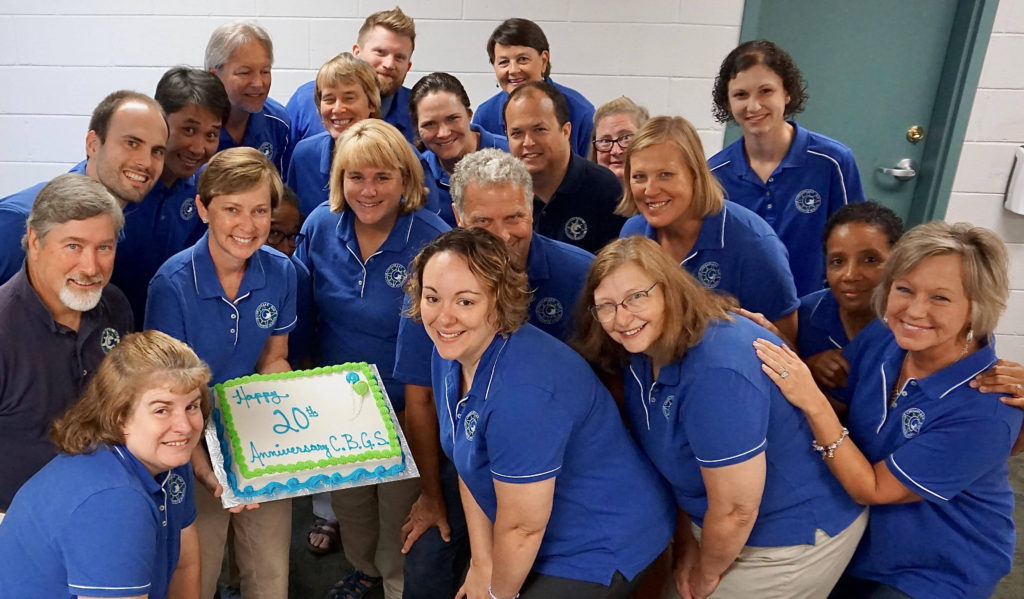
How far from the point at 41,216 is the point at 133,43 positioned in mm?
2977

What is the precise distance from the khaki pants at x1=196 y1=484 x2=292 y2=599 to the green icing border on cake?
33 cm

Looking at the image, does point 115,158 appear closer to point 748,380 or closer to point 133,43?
point 748,380

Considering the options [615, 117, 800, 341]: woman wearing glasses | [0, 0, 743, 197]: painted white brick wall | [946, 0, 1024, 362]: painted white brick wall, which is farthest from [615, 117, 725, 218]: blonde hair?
[946, 0, 1024, 362]: painted white brick wall

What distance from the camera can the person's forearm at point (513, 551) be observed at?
6.13 ft

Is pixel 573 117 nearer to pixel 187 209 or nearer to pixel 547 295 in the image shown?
pixel 547 295

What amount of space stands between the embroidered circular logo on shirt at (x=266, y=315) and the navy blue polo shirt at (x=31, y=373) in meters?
0.47

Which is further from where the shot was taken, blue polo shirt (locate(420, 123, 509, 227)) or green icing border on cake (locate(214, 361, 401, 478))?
blue polo shirt (locate(420, 123, 509, 227))

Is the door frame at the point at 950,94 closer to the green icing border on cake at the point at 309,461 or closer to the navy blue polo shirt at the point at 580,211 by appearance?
the navy blue polo shirt at the point at 580,211

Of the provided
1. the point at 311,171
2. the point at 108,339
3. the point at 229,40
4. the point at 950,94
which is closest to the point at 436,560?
the point at 108,339

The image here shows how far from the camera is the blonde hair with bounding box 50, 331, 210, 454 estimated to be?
173 cm

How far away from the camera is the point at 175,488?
6.20 feet

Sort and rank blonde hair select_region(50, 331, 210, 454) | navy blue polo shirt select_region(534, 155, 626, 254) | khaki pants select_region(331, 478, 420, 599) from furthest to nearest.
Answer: navy blue polo shirt select_region(534, 155, 626, 254)
khaki pants select_region(331, 478, 420, 599)
blonde hair select_region(50, 331, 210, 454)

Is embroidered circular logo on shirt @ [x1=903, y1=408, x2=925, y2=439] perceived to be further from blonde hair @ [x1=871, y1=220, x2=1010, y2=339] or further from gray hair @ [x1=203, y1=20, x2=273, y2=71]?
gray hair @ [x1=203, y1=20, x2=273, y2=71]

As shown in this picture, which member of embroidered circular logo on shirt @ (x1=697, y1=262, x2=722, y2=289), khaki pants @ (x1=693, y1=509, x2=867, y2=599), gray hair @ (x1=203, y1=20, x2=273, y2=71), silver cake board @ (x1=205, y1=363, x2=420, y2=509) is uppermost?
gray hair @ (x1=203, y1=20, x2=273, y2=71)
